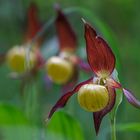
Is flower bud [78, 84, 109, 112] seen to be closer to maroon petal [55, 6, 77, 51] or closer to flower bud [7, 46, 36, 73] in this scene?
maroon petal [55, 6, 77, 51]

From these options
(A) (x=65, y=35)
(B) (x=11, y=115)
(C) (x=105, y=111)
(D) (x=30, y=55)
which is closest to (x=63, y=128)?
(B) (x=11, y=115)

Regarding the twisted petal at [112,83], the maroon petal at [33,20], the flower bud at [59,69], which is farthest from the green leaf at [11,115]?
the maroon petal at [33,20]

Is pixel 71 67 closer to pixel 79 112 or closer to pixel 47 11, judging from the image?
pixel 79 112

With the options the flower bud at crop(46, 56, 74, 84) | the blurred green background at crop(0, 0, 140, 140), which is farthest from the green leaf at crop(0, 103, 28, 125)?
the flower bud at crop(46, 56, 74, 84)

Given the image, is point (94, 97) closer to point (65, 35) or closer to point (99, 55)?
point (99, 55)

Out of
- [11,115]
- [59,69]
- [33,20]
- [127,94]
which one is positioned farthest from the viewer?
[33,20]

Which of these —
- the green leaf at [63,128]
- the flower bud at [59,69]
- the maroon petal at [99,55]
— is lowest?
the green leaf at [63,128]

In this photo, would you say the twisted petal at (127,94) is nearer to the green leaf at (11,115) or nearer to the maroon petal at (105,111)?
the maroon petal at (105,111)
